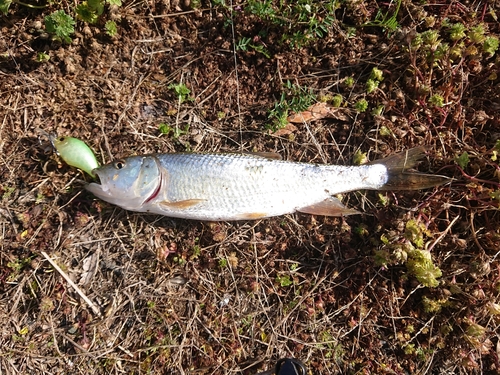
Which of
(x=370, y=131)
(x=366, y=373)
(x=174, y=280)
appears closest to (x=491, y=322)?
(x=366, y=373)

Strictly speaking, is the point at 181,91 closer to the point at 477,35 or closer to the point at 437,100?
the point at 437,100

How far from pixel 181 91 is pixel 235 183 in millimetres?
1269

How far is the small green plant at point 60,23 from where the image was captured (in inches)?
143

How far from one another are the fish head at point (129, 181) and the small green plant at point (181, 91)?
859 mm

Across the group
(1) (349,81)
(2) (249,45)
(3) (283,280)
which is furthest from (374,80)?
(3) (283,280)

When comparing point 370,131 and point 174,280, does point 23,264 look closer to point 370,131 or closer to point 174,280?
point 174,280

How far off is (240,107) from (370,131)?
58.9 inches

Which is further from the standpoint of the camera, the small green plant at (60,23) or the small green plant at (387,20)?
the small green plant at (387,20)

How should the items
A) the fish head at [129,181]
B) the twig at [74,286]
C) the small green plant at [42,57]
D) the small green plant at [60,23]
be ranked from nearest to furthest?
the fish head at [129,181] → the small green plant at [60,23] → the twig at [74,286] → the small green plant at [42,57]

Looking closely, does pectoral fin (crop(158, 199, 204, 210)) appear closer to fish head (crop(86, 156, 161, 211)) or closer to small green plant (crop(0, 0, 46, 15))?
fish head (crop(86, 156, 161, 211))

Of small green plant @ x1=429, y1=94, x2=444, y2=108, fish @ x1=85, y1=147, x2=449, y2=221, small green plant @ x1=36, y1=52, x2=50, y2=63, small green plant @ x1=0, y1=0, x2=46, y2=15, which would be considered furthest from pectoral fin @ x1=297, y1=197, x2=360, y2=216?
small green plant @ x1=0, y1=0, x2=46, y2=15

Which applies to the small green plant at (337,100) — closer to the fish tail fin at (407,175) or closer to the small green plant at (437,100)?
the fish tail fin at (407,175)

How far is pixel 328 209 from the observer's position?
3699 mm

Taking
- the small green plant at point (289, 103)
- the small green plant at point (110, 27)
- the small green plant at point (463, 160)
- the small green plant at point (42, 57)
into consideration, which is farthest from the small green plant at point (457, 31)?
the small green plant at point (42, 57)
